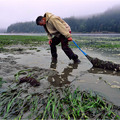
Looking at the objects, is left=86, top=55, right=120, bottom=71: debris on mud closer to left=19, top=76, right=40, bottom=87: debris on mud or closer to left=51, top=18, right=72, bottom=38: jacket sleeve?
left=51, top=18, right=72, bottom=38: jacket sleeve

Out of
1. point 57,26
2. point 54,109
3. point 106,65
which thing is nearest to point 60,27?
point 57,26

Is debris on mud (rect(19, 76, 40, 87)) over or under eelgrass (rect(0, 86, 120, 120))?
over

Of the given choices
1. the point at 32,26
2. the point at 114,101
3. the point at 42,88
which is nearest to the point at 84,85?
the point at 114,101

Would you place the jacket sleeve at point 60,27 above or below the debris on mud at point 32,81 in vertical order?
above

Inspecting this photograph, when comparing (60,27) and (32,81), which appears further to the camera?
(60,27)

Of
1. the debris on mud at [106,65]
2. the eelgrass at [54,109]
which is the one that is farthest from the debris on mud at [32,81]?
the debris on mud at [106,65]

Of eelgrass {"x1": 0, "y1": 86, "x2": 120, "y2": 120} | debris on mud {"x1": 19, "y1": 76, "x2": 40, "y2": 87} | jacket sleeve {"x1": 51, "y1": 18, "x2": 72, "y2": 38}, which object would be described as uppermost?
jacket sleeve {"x1": 51, "y1": 18, "x2": 72, "y2": 38}

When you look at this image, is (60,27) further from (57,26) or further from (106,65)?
(106,65)

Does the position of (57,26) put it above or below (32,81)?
above

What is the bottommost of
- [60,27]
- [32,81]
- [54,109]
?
[54,109]

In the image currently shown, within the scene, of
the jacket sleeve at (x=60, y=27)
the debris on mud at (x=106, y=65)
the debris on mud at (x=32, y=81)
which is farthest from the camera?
the jacket sleeve at (x=60, y=27)

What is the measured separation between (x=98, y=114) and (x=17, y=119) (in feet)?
3.66

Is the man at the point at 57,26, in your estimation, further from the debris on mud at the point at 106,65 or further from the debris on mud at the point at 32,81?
the debris on mud at the point at 32,81

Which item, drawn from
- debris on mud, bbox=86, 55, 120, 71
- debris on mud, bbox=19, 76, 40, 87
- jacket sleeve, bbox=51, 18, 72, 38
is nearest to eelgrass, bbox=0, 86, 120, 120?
debris on mud, bbox=19, 76, 40, 87
